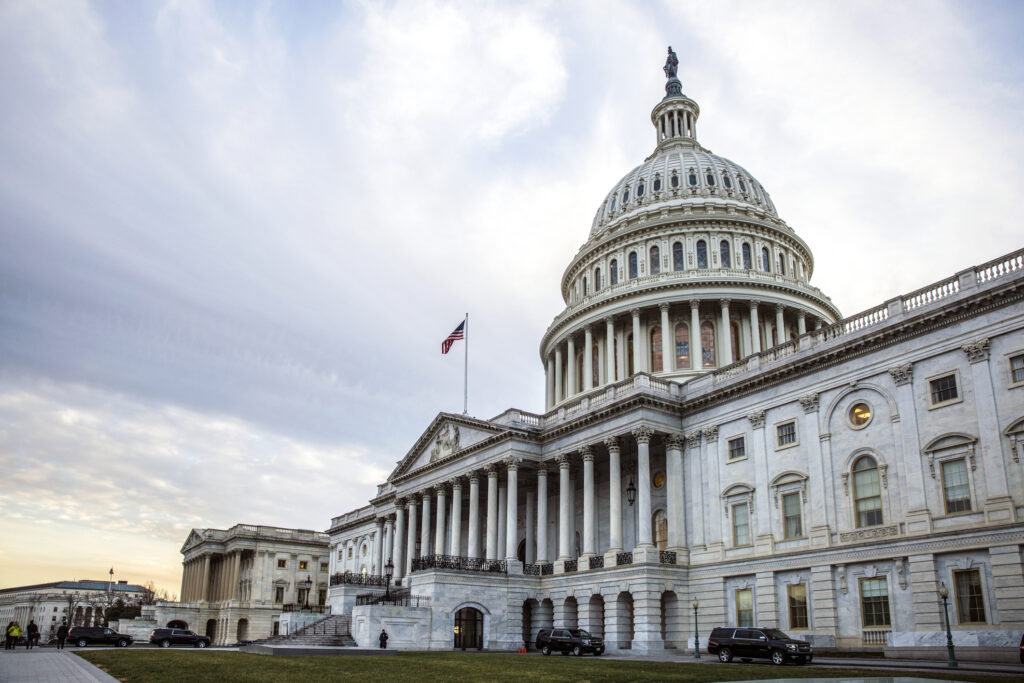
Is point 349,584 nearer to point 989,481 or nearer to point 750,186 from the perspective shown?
point 989,481

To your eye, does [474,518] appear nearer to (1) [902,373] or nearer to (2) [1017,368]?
(1) [902,373]

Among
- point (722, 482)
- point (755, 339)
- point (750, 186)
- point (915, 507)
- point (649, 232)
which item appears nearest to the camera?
point (915, 507)

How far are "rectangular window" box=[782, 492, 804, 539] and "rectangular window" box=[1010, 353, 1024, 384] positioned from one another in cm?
1212

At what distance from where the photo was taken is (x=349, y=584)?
63344mm

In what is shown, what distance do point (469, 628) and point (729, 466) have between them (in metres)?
19.3

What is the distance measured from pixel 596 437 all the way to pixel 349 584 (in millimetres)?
24440

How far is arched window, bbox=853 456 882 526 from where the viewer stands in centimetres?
3881

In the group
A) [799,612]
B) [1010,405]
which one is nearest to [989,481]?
[1010,405]

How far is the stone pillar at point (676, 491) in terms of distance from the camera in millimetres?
48000

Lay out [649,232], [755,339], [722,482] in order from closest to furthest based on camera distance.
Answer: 1. [722,482]
2. [755,339]
3. [649,232]

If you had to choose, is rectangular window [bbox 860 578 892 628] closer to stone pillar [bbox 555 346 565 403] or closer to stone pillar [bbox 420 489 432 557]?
stone pillar [bbox 420 489 432 557]

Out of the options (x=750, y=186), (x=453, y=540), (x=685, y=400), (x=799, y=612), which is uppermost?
(x=750, y=186)

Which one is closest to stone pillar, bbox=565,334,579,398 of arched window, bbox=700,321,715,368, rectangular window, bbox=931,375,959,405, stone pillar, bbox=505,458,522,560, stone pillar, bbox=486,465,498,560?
arched window, bbox=700,321,715,368

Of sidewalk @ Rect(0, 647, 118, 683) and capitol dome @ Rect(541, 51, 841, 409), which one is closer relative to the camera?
sidewalk @ Rect(0, 647, 118, 683)
